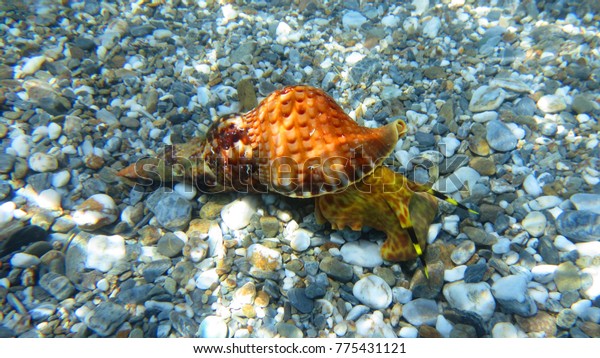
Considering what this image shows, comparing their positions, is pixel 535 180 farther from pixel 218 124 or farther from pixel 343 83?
pixel 218 124

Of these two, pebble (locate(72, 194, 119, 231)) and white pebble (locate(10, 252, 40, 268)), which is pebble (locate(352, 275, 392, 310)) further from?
white pebble (locate(10, 252, 40, 268))

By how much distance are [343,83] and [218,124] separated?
61.4 inches

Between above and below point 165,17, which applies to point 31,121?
below

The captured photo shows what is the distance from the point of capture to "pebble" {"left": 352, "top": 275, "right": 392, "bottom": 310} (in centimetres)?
209

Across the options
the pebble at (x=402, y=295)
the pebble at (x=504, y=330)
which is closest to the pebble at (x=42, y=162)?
the pebble at (x=402, y=295)

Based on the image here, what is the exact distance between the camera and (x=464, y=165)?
9.02ft

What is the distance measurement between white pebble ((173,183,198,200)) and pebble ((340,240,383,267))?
1.28m

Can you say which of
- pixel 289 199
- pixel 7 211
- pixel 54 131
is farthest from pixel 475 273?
pixel 54 131

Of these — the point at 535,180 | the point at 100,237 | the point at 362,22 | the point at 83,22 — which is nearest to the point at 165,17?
the point at 83,22

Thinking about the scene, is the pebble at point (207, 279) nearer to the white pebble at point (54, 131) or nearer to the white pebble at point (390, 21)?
the white pebble at point (54, 131)

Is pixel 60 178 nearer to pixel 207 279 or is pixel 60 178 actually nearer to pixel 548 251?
pixel 207 279

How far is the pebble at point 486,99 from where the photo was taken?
3020 millimetres

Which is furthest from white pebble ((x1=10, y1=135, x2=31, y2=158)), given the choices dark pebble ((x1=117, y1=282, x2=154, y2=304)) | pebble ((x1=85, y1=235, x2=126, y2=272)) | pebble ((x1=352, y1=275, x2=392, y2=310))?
pebble ((x1=352, y1=275, x2=392, y2=310))
